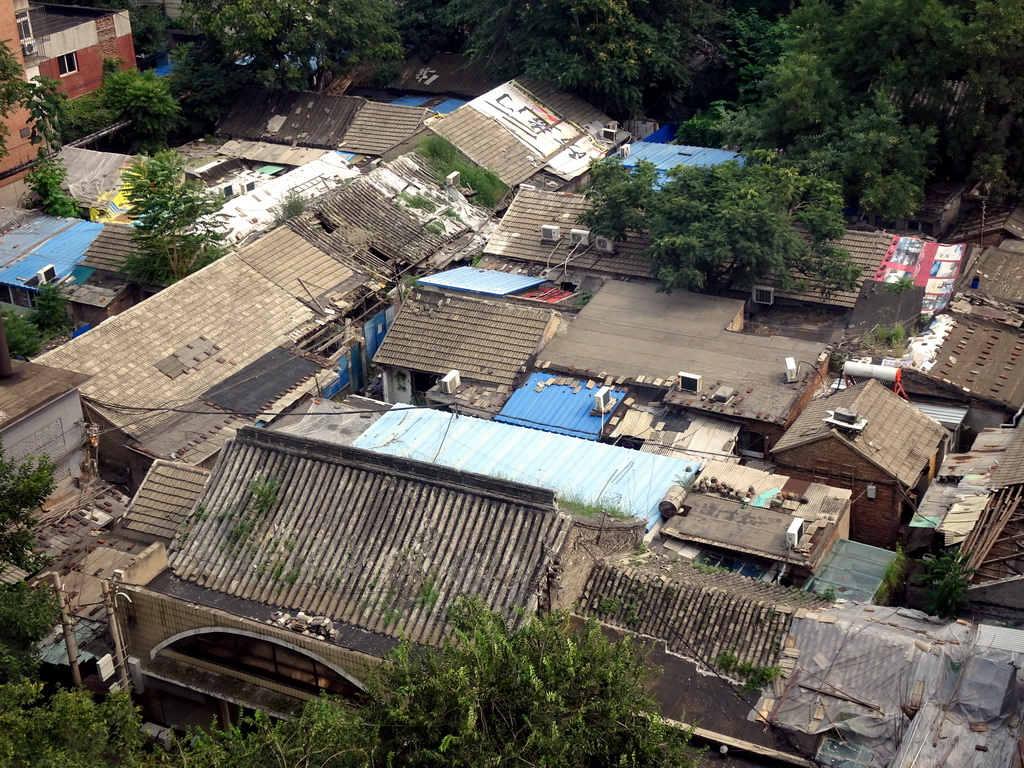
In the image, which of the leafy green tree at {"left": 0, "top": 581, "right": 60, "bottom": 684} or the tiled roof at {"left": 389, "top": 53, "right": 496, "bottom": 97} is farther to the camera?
the tiled roof at {"left": 389, "top": 53, "right": 496, "bottom": 97}

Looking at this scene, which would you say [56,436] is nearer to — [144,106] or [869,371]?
[869,371]

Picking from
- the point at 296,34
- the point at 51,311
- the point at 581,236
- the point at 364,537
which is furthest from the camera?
the point at 296,34

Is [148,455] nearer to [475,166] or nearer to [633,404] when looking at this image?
[633,404]

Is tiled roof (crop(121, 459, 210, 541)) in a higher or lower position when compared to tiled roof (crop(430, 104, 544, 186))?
higher

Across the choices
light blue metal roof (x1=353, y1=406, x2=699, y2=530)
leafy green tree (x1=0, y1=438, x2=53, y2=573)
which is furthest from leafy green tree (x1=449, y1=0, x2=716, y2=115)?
leafy green tree (x1=0, y1=438, x2=53, y2=573)

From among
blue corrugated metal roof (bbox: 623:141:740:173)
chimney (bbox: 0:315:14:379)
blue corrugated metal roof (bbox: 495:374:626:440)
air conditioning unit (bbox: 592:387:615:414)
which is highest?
chimney (bbox: 0:315:14:379)

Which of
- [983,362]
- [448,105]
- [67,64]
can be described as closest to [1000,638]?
[983,362]

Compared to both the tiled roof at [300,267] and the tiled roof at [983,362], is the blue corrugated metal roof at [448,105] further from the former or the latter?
the tiled roof at [983,362]

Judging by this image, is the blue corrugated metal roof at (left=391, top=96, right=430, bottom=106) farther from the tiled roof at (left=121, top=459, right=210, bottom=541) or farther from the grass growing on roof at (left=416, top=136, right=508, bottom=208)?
the tiled roof at (left=121, top=459, right=210, bottom=541)
